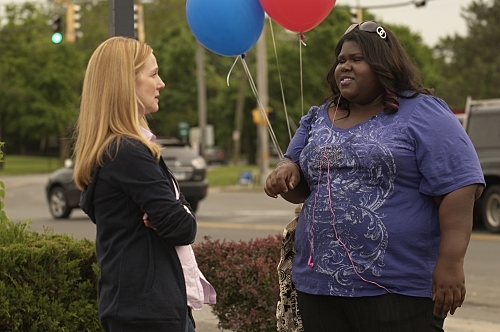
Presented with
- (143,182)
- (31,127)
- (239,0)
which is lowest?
(31,127)

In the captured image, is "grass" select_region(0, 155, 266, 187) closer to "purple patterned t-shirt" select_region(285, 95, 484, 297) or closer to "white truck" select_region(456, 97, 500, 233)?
"purple patterned t-shirt" select_region(285, 95, 484, 297)

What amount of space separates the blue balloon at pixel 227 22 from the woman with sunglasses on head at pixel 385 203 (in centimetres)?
150

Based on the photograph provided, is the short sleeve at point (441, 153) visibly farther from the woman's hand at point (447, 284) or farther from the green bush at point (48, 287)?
the green bush at point (48, 287)

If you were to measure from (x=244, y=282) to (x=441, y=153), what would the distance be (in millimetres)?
2401

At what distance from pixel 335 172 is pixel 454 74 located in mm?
60123

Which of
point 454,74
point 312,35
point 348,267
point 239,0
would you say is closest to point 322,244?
point 348,267

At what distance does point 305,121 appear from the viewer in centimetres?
332

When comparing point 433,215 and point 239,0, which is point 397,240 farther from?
point 239,0

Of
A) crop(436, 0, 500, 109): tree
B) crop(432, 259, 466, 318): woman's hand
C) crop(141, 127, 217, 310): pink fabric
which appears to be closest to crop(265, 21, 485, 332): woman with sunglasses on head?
crop(432, 259, 466, 318): woman's hand

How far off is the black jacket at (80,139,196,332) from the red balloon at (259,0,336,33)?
6.04 ft

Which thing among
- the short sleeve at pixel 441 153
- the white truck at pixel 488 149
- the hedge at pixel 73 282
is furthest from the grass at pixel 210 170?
the white truck at pixel 488 149

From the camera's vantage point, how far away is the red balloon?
4.52 meters

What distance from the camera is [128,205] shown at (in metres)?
2.89

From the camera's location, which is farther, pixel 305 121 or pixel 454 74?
pixel 454 74
